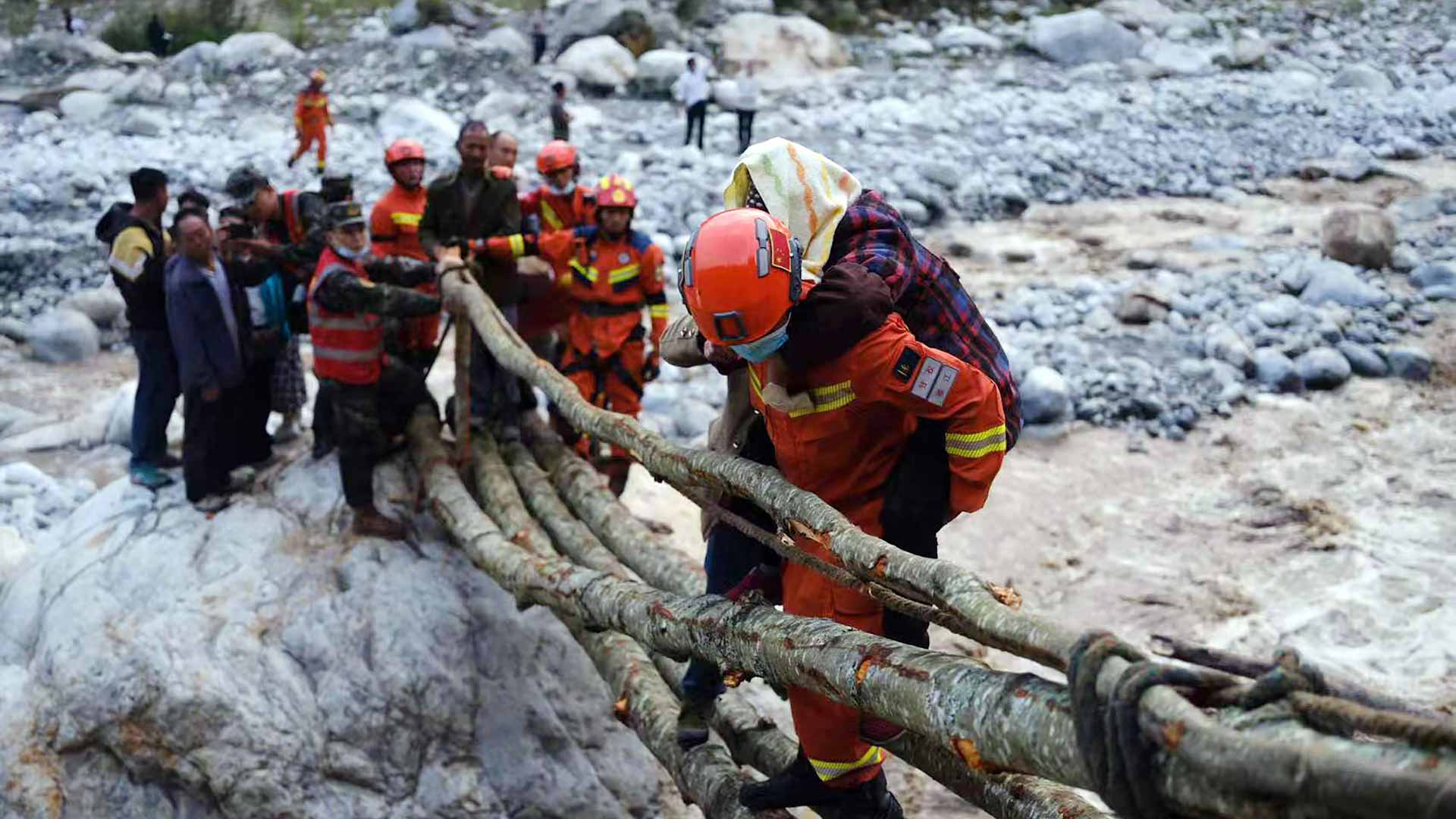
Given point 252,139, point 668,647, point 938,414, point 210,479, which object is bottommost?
point 252,139

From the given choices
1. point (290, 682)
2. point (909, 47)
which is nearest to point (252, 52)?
point (909, 47)

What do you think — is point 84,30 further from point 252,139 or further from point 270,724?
point 270,724

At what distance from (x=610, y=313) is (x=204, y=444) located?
6.14 ft

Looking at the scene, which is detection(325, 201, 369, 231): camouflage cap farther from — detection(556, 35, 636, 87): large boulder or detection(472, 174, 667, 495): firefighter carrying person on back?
detection(556, 35, 636, 87): large boulder

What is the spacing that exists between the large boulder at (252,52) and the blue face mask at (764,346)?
18.0m

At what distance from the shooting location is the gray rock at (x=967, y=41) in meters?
21.0

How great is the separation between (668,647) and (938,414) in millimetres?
1070

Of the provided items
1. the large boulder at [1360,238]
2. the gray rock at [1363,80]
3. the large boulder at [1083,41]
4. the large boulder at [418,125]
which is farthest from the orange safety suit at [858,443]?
the large boulder at [1083,41]

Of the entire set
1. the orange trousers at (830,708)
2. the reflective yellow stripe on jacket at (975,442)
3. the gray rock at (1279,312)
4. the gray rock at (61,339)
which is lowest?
the gray rock at (61,339)

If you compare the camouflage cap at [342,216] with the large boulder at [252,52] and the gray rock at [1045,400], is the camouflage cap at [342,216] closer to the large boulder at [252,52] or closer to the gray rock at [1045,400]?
the gray rock at [1045,400]

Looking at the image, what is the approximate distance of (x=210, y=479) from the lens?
16.9 ft

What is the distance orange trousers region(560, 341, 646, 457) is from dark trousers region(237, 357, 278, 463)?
4.36 ft

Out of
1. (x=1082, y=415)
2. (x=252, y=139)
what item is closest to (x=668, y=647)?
(x=1082, y=415)

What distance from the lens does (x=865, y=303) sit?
2580 mm
